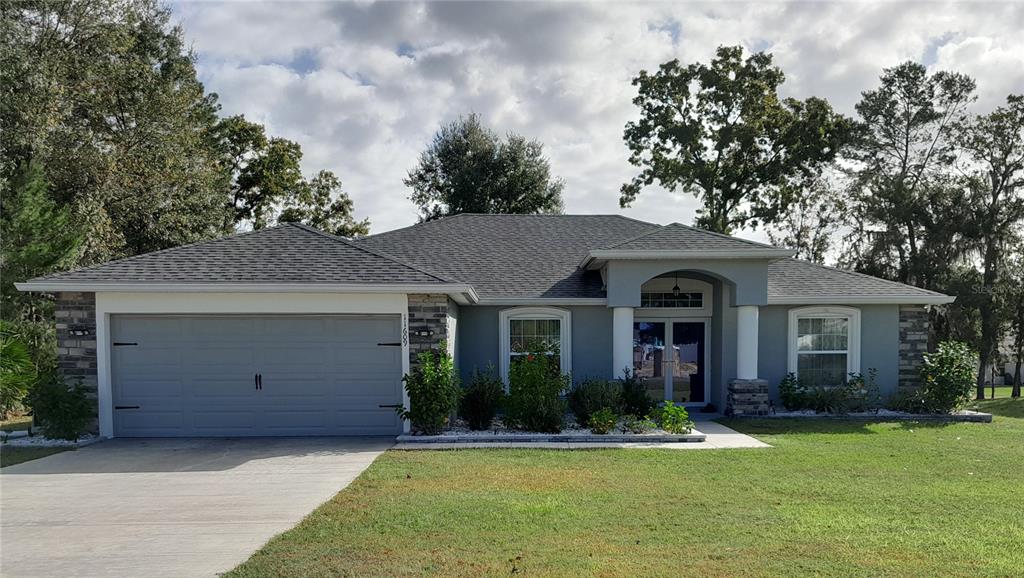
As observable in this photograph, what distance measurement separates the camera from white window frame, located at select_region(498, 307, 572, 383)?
13758mm

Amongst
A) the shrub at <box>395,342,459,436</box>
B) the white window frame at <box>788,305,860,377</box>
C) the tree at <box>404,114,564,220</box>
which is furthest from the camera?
the tree at <box>404,114,564,220</box>

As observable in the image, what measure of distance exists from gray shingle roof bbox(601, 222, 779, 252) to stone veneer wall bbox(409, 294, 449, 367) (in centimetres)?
366

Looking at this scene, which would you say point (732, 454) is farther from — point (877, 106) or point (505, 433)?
point (877, 106)

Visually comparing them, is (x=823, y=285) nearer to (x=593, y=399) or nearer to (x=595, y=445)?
(x=593, y=399)

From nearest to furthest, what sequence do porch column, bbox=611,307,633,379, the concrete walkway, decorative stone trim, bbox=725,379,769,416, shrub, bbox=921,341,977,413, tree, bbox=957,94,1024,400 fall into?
the concrete walkway < shrub, bbox=921,341,977,413 < porch column, bbox=611,307,633,379 < decorative stone trim, bbox=725,379,769,416 < tree, bbox=957,94,1024,400

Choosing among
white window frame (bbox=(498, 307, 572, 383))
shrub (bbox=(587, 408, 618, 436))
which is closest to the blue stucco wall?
white window frame (bbox=(498, 307, 572, 383))

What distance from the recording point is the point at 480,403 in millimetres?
11625

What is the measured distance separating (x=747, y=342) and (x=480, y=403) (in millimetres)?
5558

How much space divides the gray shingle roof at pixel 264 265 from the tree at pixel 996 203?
68.3ft

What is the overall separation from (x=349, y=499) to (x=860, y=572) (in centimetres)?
474

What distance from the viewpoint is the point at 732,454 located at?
31.0 feet

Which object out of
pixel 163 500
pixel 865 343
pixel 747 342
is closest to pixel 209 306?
pixel 163 500

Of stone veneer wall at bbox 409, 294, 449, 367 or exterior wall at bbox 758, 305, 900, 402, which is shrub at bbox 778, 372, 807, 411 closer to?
exterior wall at bbox 758, 305, 900, 402

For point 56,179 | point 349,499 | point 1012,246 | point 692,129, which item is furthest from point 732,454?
point 692,129
